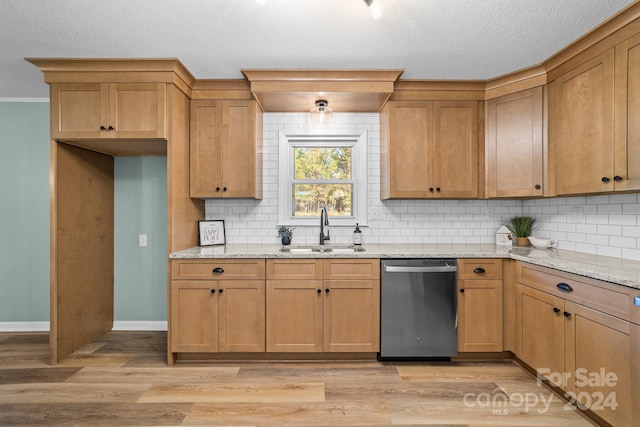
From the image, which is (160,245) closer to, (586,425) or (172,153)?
(172,153)

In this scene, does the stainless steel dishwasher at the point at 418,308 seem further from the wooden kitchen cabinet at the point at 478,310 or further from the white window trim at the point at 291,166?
the white window trim at the point at 291,166

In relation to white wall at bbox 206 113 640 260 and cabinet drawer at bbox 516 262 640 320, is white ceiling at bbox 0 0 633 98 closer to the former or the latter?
white wall at bbox 206 113 640 260

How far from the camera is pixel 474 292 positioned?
8.66 feet

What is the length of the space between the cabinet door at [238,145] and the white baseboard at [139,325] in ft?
5.34

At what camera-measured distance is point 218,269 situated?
261cm

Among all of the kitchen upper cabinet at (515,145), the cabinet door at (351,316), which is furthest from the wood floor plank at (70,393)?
the kitchen upper cabinet at (515,145)

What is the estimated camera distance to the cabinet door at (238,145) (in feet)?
9.72

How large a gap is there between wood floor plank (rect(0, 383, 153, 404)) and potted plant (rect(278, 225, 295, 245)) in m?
1.57

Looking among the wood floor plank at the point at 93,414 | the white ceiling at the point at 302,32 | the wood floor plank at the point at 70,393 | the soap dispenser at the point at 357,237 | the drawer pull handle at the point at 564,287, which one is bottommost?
the wood floor plank at the point at 93,414

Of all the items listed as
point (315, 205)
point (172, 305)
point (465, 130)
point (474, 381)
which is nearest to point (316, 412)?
point (474, 381)

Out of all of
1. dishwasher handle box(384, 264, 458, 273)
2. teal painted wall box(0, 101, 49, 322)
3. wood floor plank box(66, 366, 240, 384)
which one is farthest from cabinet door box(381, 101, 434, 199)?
teal painted wall box(0, 101, 49, 322)

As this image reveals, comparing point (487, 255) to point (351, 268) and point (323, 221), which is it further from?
point (323, 221)

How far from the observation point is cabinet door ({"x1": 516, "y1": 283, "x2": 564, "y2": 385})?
2.11 m

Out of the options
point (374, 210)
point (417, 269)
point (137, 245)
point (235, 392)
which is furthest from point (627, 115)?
point (137, 245)
